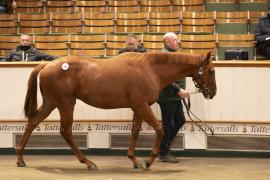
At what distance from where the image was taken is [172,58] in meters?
7.56

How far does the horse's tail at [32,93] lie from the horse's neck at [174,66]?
1.41 metres

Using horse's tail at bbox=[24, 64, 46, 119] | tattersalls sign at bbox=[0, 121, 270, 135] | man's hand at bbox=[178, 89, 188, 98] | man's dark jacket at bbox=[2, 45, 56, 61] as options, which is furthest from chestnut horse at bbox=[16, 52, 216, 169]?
man's dark jacket at bbox=[2, 45, 56, 61]

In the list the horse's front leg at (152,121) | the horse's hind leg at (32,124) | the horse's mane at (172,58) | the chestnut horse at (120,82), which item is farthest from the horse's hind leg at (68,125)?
the horse's mane at (172,58)

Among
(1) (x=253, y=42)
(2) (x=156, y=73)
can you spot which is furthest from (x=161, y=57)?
(1) (x=253, y=42)

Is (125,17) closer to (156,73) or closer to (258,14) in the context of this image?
(258,14)

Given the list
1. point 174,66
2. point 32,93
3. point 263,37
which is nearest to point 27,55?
point 32,93

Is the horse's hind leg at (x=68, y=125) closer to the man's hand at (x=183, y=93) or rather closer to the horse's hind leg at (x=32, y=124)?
the horse's hind leg at (x=32, y=124)

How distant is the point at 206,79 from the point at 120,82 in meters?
1.04

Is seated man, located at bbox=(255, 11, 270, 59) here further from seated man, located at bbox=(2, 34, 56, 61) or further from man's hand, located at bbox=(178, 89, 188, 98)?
seated man, located at bbox=(2, 34, 56, 61)

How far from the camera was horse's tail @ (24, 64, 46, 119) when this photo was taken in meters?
7.55

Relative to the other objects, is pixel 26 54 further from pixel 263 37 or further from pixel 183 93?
pixel 263 37

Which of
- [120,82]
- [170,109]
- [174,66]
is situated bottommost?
[170,109]

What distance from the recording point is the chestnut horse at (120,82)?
736 centimetres

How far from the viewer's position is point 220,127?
830cm
